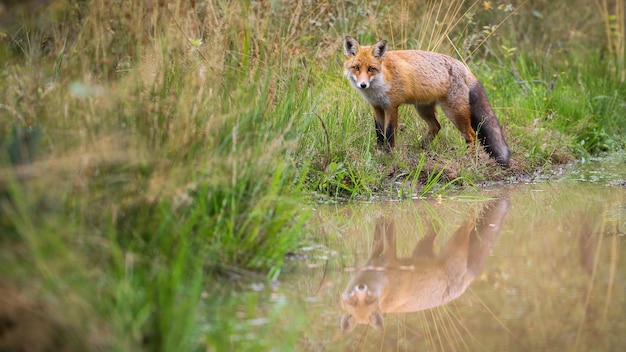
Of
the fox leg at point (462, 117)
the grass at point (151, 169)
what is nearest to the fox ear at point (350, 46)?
the grass at point (151, 169)

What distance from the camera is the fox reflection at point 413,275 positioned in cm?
438

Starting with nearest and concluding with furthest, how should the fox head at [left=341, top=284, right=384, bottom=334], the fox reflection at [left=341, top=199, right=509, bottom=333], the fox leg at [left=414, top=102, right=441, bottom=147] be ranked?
the fox head at [left=341, top=284, right=384, bottom=334] → the fox reflection at [left=341, top=199, right=509, bottom=333] → the fox leg at [left=414, top=102, right=441, bottom=147]

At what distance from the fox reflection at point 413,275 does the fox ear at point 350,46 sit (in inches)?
108

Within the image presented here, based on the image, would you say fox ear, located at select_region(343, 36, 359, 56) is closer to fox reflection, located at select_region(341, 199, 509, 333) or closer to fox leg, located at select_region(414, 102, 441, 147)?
fox leg, located at select_region(414, 102, 441, 147)

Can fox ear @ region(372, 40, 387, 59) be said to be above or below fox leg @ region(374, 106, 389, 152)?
above

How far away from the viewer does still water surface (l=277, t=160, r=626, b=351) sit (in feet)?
12.8

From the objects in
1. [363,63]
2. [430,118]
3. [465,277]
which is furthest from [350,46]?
[465,277]

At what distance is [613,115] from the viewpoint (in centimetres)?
1042

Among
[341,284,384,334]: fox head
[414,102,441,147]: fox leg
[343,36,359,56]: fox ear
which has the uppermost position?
[341,284,384,334]: fox head

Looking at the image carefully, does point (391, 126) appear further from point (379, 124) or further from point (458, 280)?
point (458, 280)

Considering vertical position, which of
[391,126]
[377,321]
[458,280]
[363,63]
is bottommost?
[391,126]

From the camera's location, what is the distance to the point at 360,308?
4.35m

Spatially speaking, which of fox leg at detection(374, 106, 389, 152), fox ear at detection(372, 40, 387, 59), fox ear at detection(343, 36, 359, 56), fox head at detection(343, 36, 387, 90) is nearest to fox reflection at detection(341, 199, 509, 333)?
fox leg at detection(374, 106, 389, 152)

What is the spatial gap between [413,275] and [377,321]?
2.66 ft
